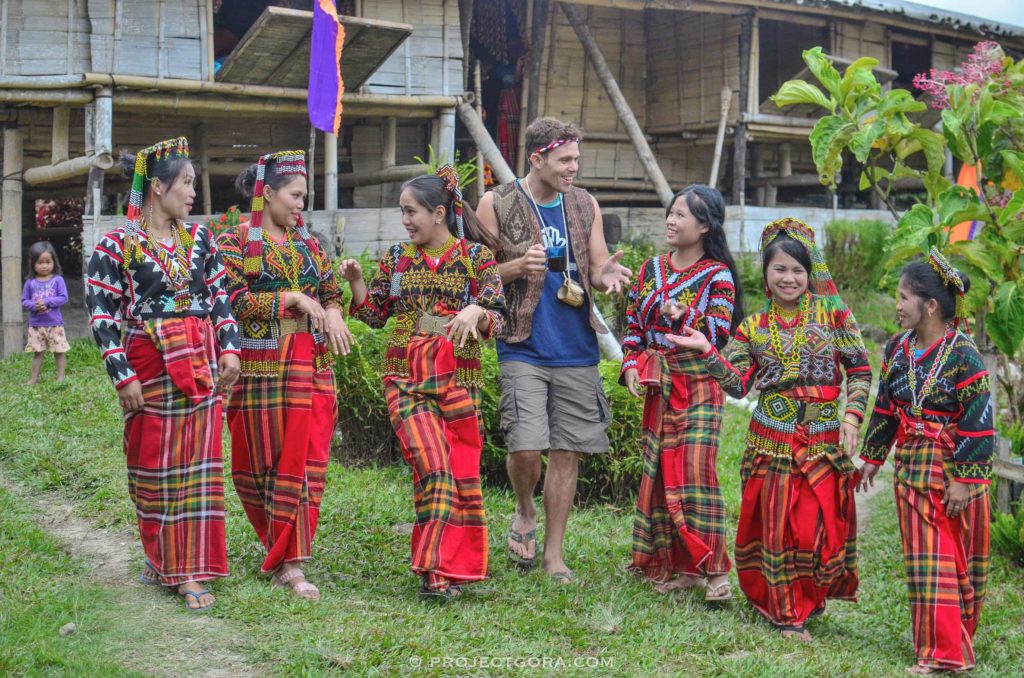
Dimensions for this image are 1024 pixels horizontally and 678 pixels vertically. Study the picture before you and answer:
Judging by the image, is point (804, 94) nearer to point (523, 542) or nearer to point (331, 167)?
point (523, 542)

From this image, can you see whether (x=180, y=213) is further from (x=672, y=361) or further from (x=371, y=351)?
(x=371, y=351)

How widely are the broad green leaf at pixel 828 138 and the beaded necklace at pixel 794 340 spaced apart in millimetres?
1233

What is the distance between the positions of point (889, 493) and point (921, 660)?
9.95 ft

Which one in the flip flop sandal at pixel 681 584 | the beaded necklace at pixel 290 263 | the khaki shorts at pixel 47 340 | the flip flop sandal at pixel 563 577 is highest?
the beaded necklace at pixel 290 263

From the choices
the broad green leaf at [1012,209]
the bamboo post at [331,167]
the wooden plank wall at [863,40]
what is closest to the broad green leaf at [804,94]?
the broad green leaf at [1012,209]

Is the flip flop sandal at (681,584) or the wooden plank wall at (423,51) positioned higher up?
the wooden plank wall at (423,51)

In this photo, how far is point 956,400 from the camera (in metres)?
4.05

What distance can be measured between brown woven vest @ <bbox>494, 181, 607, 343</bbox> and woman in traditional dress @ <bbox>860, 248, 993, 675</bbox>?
4.27ft

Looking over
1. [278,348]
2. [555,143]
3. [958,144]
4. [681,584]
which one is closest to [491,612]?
[681,584]

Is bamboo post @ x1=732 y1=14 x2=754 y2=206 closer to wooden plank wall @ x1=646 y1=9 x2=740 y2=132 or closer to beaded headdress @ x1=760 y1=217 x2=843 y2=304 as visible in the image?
wooden plank wall @ x1=646 y1=9 x2=740 y2=132

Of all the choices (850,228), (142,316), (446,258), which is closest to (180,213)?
(142,316)

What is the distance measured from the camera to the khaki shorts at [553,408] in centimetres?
449

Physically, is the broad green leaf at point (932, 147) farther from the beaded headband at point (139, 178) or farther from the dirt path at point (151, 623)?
the dirt path at point (151, 623)

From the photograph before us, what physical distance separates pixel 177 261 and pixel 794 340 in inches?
96.6
